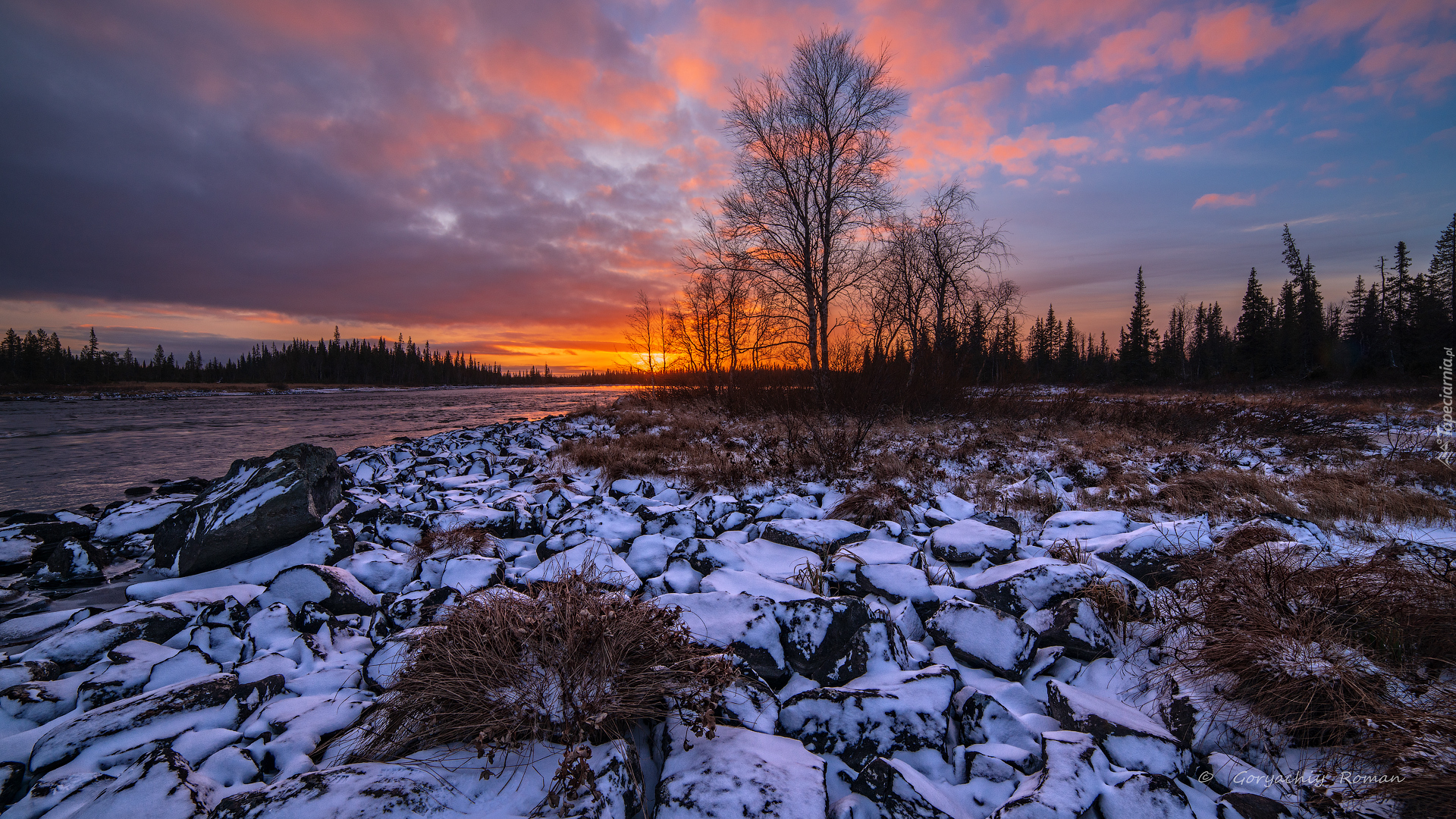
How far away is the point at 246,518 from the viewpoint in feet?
13.5

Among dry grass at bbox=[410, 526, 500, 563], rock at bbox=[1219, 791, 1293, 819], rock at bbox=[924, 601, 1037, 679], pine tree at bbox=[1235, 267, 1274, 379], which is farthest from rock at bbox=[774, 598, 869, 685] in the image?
pine tree at bbox=[1235, 267, 1274, 379]

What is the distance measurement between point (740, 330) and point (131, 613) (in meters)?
15.5

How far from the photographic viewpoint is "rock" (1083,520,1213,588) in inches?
127

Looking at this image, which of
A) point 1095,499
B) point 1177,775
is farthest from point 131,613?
point 1095,499

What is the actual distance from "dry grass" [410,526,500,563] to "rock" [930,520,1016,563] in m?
3.63

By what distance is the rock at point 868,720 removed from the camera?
1.98 meters

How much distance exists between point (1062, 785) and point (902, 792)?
20.9 inches

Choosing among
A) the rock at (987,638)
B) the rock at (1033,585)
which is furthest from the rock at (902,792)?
the rock at (1033,585)

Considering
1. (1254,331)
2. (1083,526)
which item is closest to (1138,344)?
(1254,331)

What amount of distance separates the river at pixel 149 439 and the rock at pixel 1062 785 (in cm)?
1066

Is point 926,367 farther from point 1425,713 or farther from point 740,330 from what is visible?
point 1425,713

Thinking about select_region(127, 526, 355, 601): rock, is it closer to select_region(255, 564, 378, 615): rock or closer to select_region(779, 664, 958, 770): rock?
select_region(255, 564, 378, 615): rock

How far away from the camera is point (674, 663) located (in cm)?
207

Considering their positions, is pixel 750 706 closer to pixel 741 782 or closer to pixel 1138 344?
pixel 741 782
